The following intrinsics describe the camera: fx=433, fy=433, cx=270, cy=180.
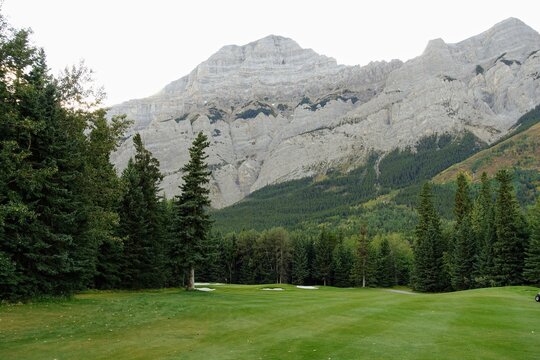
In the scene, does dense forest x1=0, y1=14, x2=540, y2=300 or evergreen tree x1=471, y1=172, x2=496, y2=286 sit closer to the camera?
dense forest x1=0, y1=14, x2=540, y2=300

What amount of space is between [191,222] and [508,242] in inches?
1608

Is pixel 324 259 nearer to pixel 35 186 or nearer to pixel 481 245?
pixel 481 245

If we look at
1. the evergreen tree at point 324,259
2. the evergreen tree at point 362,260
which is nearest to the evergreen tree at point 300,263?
the evergreen tree at point 324,259

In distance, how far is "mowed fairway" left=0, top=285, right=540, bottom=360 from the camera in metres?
14.1

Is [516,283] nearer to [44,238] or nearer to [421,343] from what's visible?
[421,343]

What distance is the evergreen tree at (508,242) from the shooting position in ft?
182

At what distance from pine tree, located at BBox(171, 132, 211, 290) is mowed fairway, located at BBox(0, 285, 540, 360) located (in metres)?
12.9

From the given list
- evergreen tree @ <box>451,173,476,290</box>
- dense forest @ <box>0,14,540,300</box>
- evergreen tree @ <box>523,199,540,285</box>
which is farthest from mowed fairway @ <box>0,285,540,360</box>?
evergreen tree @ <box>451,173,476,290</box>

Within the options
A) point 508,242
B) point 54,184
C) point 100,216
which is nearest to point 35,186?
point 54,184

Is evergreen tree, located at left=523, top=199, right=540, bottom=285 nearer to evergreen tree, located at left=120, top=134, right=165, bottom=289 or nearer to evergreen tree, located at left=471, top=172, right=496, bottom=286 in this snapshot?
evergreen tree, located at left=471, top=172, right=496, bottom=286

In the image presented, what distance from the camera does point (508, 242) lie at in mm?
55406

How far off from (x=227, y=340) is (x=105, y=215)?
21660 millimetres

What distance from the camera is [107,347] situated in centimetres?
1521

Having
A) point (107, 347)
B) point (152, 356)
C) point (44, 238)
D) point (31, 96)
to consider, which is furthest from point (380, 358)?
point (31, 96)
